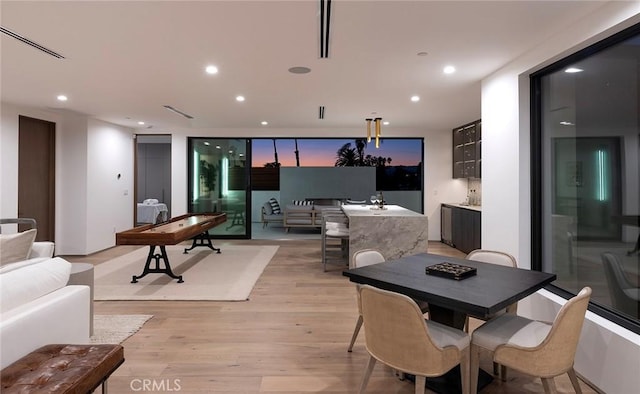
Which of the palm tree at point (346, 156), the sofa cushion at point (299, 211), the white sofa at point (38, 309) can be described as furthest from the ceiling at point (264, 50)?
the palm tree at point (346, 156)

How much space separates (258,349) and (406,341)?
1.46m

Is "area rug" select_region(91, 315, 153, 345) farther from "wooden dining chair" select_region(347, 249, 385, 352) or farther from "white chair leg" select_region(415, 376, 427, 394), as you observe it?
"white chair leg" select_region(415, 376, 427, 394)

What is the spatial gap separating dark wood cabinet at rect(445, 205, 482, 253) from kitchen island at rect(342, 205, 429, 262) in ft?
5.17

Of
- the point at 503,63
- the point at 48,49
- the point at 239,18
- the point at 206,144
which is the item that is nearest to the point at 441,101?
the point at 503,63

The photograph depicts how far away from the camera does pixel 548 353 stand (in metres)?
1.78

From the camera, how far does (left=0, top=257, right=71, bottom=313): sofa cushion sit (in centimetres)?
172

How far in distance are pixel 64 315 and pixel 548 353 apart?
2534mm

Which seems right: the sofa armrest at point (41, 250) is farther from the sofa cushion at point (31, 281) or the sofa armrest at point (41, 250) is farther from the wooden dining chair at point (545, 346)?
the wooden dining chair at point (545, 346)

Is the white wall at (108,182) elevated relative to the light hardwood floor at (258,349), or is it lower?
elevated

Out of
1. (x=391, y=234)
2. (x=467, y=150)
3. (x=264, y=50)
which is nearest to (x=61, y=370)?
(x=264, y=50)

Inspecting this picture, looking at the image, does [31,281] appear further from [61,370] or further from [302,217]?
[302,217]

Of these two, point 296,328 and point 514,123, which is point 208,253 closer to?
point 296,328

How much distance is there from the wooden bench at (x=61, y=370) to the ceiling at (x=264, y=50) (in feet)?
7.15

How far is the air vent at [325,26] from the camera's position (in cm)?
242
